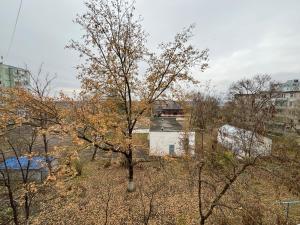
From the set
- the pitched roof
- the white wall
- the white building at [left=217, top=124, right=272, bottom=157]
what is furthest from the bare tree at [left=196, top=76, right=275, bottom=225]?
the pitched roof

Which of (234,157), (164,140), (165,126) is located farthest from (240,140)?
(165,126)

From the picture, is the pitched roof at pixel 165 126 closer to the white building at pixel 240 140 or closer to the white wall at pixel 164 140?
the white wall at pixel 164 140

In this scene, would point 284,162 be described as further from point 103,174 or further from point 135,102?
point 103,174

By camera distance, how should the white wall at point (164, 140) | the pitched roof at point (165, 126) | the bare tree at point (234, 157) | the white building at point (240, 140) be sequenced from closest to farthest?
the bare tree at point (234, 157), the white building at point (240, 140), the white wall at point (164, 140), the pitched roof at point (165, 126)

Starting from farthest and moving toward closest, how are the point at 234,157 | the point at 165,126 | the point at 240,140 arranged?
the point at 165,126
the point at 240,140
the point at 234,157

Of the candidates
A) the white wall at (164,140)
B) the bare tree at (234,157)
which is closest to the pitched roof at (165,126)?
the white wall at (164,140)

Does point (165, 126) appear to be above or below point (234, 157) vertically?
above

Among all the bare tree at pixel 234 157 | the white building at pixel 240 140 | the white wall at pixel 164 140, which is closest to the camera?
the bare tree at pixel 234 157

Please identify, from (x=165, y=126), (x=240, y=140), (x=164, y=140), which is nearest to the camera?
(x=240, y=140)

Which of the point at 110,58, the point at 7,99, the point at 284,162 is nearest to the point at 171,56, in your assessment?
the point at 110,58

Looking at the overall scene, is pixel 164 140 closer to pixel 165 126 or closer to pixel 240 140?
pixel 165 126

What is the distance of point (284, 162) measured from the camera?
50.2 feet

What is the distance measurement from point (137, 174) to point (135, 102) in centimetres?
606

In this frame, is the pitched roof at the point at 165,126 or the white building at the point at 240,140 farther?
the pitched roof at the point at 165,126
